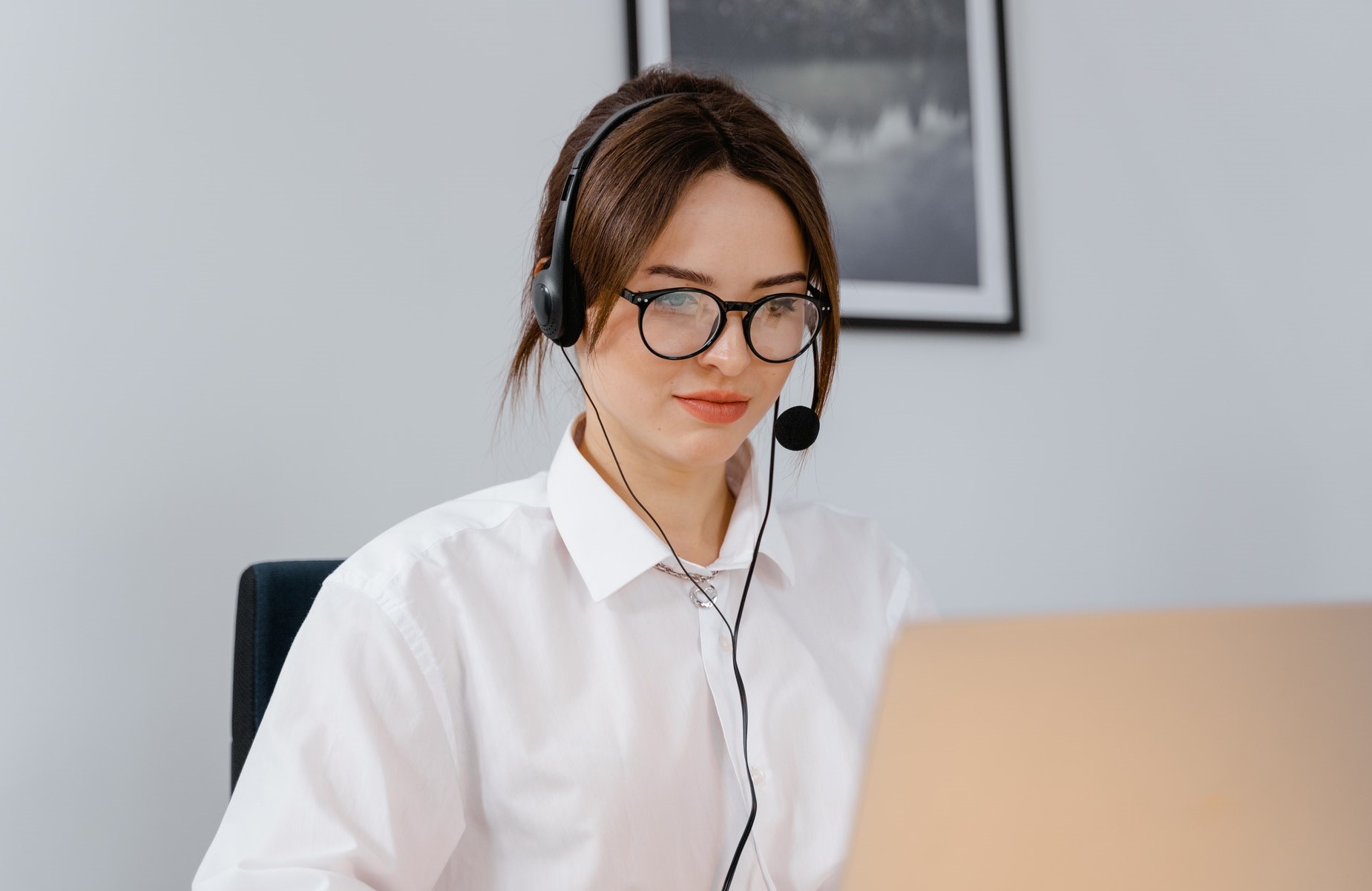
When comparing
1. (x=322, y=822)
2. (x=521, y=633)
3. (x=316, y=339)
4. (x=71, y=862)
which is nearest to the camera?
(x=322, y=822)

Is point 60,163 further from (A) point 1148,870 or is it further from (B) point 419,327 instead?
(A) point 1148,870

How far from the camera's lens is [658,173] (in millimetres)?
995

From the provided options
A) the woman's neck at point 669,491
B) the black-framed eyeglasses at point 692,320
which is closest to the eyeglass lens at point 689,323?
the black-framed eyeglasses at point 692,320

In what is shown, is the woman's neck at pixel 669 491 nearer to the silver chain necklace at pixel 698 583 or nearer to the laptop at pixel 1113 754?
the silver chain necklace at pixel 698 583

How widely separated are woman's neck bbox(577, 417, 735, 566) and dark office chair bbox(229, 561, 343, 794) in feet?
0.95

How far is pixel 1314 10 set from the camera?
2033 millimetres

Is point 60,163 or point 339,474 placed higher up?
point 60,163

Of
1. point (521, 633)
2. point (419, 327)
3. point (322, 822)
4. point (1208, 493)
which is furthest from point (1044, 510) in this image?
point (322, 822)

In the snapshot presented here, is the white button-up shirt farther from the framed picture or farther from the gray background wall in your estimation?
the framed picture

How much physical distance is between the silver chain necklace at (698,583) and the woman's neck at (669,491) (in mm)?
17

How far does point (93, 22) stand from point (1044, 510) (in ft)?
4.76

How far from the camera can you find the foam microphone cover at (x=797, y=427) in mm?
1112

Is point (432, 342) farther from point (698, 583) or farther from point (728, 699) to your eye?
point (728, 699)

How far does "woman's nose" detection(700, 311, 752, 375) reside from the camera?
99 centimetres
